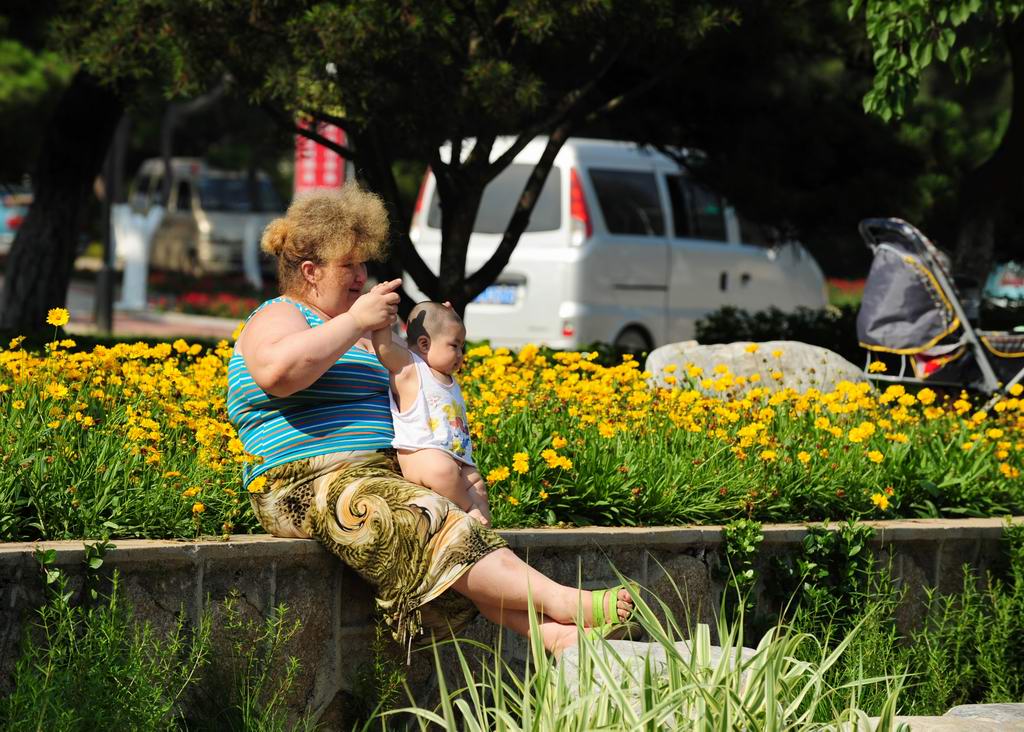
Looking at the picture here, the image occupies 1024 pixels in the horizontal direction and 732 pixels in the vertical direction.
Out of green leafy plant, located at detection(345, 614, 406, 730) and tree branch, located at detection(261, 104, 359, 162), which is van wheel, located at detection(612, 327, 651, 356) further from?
green leafy plant, located at detection(345, 614, 406, 730)

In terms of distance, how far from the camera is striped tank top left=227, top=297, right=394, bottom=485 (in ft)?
14.6

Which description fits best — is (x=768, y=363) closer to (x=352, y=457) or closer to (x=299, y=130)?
(x=299, y=130)

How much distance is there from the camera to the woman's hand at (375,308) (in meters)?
4.18

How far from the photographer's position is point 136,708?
3.87 meters

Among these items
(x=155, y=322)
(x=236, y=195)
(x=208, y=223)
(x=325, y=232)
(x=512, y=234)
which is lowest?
(x=155, y=322)

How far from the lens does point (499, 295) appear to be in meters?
12.6

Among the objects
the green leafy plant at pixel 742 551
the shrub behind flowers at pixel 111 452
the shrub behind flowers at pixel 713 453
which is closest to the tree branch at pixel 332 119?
the shrub behind flowers at pixel 713 453

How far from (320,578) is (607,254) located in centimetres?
828

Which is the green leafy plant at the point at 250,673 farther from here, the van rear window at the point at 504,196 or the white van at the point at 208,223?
the white van at the point at 208,223

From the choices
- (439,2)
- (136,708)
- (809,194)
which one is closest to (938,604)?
(136,708)

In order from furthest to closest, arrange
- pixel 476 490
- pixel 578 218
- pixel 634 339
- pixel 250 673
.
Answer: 1. pixel 634 339
2. pixel 578 218
3. pixel 476 490
4. pixel 250 673

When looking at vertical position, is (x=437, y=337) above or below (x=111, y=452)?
above

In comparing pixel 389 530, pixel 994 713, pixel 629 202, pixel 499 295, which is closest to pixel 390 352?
pixel 389 530

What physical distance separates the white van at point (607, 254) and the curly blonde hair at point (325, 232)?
297 inches
